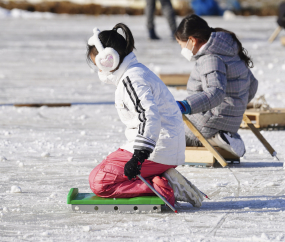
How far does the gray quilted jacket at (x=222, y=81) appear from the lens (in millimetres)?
3754

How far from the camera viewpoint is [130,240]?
2.56m

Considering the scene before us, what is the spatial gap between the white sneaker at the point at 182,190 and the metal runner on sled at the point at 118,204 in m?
0.14

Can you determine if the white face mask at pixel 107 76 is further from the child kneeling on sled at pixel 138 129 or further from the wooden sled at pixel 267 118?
the wooden sled at pixel 267 118

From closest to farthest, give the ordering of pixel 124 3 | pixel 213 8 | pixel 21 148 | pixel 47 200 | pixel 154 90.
Answer: pixel 154 90 < pixel 47 200 < pixel 21 148 < pixel 213 8 < pixel 124 3

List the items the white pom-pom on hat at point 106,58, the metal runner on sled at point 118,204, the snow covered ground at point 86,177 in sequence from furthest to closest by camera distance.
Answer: the metal runner on sled at point 118,204 → the white pom-pom on hat at point 106,58 → the snow covered ground at point 86,177

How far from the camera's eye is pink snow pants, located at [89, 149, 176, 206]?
118 inches

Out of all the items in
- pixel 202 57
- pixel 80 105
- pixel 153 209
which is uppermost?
pixel 202 57

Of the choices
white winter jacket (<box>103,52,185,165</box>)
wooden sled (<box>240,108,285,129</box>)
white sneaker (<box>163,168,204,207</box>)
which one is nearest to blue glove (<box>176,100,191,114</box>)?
white winter jacket (<box>103,52,185,165</box>)

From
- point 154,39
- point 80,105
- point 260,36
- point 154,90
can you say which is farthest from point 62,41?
point 154,90

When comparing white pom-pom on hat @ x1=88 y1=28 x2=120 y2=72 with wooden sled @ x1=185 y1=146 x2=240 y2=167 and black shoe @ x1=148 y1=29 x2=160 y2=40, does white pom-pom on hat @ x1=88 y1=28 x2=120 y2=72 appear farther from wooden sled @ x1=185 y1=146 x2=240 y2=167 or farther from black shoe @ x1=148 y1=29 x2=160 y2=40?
black shoe @ x1=148 y1=29 x2=160 y2=40

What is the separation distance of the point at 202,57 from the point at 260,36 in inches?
441

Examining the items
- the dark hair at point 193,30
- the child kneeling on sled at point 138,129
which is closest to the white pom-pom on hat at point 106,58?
the child kneeling on sled at point 138,129

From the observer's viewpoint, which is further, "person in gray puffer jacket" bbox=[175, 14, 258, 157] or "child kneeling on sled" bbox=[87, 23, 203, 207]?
"person in gray puffer jacket" bbox=[175, 14, 258, 157]

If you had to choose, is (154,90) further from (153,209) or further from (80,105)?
(80,105)
